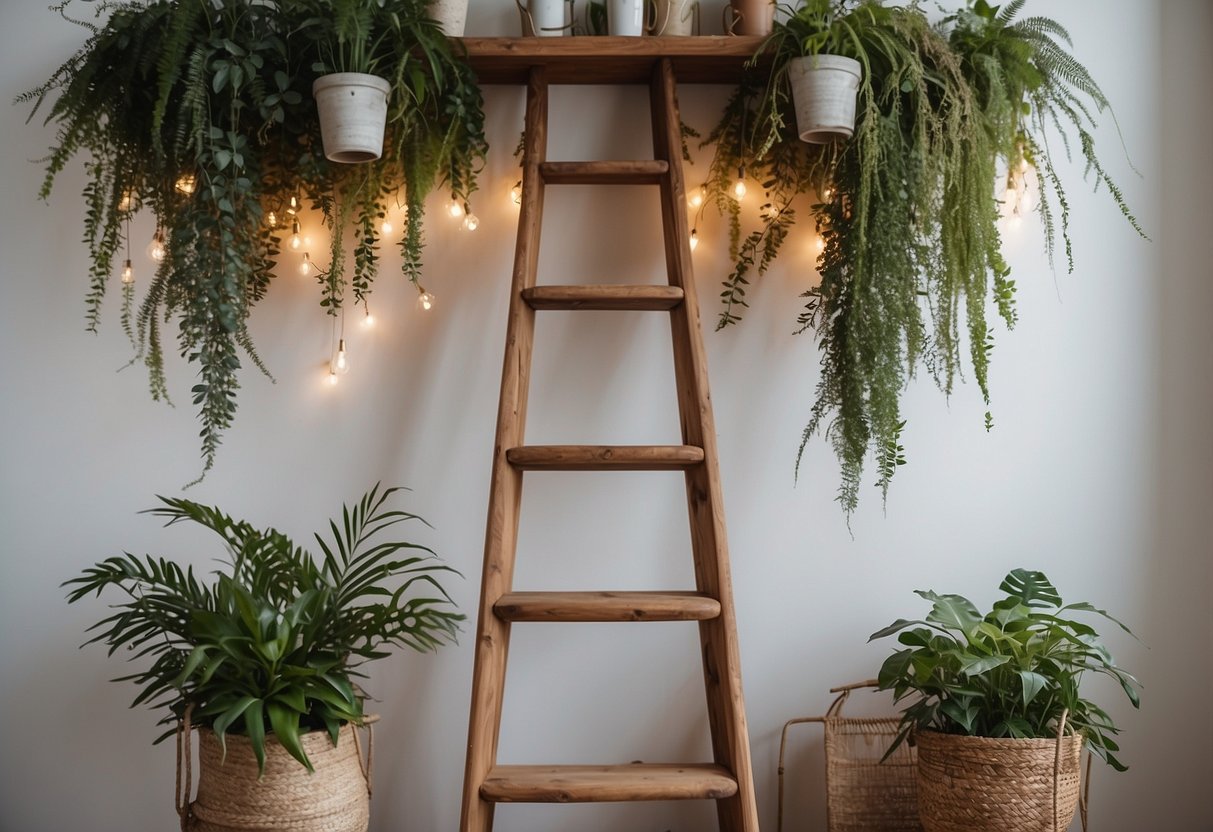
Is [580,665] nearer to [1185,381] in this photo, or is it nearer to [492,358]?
[492,358]

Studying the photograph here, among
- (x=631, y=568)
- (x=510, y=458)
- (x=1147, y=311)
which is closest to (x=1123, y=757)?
(x=1147, y=311)

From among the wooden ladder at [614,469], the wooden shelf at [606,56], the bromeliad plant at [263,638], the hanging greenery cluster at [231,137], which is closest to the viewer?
the bromeliad plant at [263,638]

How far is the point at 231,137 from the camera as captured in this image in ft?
7.01

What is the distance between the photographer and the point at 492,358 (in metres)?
2.54

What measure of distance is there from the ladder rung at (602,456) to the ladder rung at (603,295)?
0.32m

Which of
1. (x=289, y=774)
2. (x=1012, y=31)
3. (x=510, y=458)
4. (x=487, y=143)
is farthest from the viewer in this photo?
(x=487, y=143)

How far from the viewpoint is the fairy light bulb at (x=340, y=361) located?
8.29 ft

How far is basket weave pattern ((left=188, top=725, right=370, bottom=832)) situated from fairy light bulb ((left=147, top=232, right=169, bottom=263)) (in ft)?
3.59

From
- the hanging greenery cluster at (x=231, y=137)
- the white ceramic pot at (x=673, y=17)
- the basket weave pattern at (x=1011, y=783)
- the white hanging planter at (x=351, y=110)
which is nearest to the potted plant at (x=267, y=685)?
the hanging greenery cluster at (x=231, y=137)

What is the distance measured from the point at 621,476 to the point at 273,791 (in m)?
1.04

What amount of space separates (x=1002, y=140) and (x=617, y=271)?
0.91m

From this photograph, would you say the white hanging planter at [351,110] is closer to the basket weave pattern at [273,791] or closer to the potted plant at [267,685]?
the potted plant at [267,685]

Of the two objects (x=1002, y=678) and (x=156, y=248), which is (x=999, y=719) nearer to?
(x=1002, y=678)

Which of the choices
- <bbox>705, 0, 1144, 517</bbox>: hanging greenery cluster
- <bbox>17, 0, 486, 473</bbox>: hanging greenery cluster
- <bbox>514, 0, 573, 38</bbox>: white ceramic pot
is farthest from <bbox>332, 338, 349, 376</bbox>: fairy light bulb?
<bbox>705, 0, 1144, 517</bbox>: hanging greenery cluster
